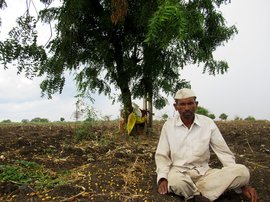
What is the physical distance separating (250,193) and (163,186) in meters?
0.94

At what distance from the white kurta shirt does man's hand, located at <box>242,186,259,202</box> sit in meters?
0.33

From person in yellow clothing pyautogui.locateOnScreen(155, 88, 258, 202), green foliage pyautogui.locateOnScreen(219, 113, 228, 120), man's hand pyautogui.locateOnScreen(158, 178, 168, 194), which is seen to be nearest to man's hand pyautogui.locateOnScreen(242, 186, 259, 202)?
person in yellow clothing pyautogui.locateOnScreen(155, 88, 258, 202)

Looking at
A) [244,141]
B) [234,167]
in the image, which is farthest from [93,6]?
[234,167]

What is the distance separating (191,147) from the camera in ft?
15.8

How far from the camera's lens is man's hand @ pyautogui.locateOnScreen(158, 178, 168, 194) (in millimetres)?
4695

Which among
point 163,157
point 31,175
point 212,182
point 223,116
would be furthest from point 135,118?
point 223,116

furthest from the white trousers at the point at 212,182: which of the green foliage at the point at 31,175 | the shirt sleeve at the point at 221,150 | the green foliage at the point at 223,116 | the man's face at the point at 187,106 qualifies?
the green foliage at the point at 223,116

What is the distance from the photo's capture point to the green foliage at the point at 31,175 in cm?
521

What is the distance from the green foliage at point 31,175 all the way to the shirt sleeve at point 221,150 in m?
1.87

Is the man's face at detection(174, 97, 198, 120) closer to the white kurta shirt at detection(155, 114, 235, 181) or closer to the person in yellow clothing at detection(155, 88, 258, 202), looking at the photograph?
the person in yellow clothing at detection(155, 88, 258, 202)

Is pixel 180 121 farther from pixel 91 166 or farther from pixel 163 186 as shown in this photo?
pixel 91 166

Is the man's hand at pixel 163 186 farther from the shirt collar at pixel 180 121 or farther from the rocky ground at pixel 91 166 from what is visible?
the shirt collar at pixel 180 121

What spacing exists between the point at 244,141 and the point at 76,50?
3853mm

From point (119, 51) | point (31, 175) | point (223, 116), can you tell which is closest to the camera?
point (31, 175)
